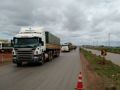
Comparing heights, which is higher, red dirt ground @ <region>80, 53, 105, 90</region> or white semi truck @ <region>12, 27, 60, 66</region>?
white semi truck @ <region>12, 27, 60, 66</region>

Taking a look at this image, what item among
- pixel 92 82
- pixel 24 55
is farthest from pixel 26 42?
pixel 92 82

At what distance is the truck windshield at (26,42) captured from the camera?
81.3ft

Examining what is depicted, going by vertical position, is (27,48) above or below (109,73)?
above

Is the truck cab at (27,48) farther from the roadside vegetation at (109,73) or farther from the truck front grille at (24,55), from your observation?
the roadside vegetation at (109,73)

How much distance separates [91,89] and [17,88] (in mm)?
3056

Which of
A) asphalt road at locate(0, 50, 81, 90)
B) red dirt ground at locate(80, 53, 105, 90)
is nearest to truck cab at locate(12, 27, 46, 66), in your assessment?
asphalt road at locate(0, 50, 81, 90)

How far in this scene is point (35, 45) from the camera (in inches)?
978

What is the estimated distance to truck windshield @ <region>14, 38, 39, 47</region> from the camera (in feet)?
81.3

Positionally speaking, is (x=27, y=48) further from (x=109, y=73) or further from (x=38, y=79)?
(x=38, y=79)

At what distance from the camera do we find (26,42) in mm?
25047

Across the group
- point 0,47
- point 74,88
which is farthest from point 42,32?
point 0,47

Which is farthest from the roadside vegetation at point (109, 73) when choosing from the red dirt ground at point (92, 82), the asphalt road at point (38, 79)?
the asphalt road at point (38, 79)

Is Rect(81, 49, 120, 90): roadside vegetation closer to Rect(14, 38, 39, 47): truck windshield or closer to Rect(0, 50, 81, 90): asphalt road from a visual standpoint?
Rect(0, 50, 81, 90): asphalt road

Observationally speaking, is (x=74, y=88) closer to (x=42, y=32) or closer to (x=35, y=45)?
(x=35, y=45)
